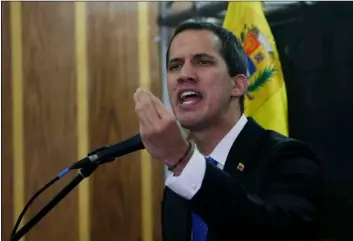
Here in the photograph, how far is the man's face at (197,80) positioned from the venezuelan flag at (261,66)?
1.82 feet

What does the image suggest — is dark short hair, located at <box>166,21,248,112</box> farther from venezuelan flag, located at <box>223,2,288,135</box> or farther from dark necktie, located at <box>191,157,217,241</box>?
venezuelan flag, located at <box>223,2,288,135</box>

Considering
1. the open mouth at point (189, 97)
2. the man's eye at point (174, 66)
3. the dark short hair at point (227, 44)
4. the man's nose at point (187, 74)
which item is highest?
the dark short hair at point (227, 44)

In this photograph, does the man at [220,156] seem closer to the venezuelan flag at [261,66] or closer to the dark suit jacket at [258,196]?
the dark suit jacket at [258,196]

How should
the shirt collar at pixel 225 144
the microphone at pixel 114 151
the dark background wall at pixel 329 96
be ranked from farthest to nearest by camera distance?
the dark background wall at pixel 329 96
the shirt collar at pixel 225 144
the microphone at pixel 114 151

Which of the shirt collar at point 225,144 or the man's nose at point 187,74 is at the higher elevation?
the man's nose at point 187,74

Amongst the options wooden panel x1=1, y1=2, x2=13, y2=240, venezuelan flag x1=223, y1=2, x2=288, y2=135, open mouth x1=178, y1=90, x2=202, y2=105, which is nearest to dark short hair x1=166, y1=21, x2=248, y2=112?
open mouth x1=178, y1=90, x2=202, y2=105

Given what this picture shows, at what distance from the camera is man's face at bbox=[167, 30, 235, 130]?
1080 mm

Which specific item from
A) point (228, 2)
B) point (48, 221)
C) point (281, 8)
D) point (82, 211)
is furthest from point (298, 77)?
point (48, 221)

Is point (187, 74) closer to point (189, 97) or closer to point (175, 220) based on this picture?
point (189, 97)

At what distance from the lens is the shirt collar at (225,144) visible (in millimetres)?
1108

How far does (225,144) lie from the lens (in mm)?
1117

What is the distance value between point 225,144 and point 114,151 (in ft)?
1.11

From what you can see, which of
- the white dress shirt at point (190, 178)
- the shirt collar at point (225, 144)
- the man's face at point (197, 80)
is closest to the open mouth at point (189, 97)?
the man's face at point (197, 80)

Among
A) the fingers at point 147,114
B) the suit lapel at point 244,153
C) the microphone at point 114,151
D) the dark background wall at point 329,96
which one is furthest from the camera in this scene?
the dark background wall at point 329,96
